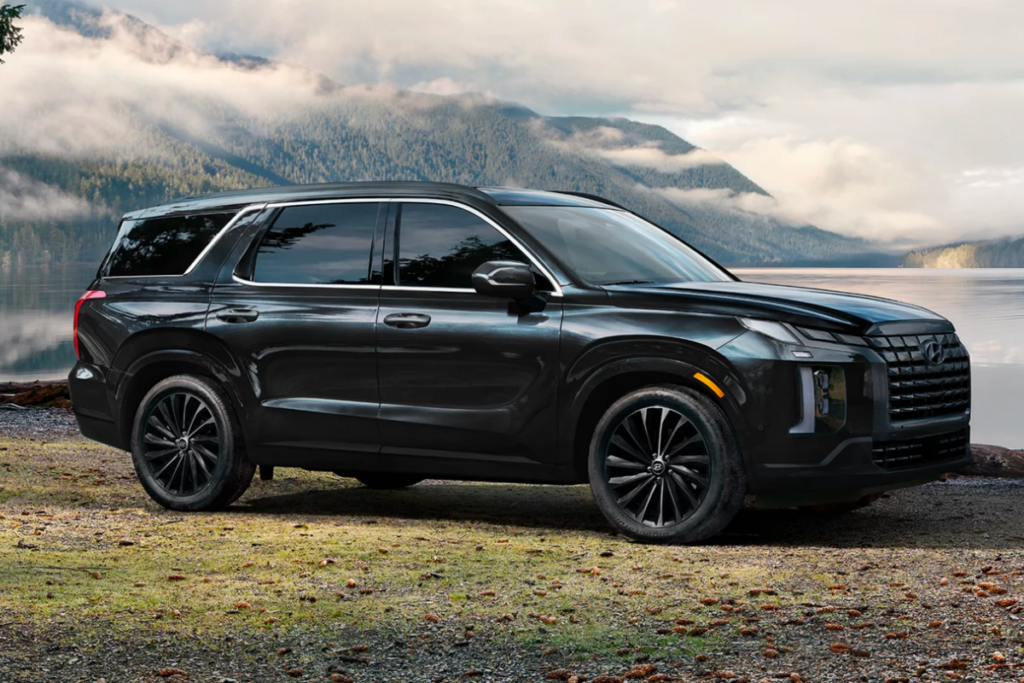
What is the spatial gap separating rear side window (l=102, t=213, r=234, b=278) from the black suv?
2 cm

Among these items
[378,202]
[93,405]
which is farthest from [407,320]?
[93,405]

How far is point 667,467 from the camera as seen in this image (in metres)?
6.99

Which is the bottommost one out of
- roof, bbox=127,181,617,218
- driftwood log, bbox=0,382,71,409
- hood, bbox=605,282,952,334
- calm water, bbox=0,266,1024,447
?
calm water, bbox=0,266,1024,447

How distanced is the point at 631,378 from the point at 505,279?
0.88 meters

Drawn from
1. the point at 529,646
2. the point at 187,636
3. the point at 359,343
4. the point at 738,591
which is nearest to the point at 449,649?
the point at 529,646

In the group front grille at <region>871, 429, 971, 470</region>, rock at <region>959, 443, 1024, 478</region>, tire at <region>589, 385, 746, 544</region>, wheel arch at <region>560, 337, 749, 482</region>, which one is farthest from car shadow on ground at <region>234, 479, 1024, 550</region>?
rock at <region>959, 443, 1024, 478</region>

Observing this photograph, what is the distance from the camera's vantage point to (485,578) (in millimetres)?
6465

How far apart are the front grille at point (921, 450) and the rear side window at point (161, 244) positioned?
14.7 feet

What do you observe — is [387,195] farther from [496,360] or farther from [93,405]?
[93,405]

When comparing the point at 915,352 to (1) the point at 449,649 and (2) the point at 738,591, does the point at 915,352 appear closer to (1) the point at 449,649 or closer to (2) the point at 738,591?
(2) the point at 738,591

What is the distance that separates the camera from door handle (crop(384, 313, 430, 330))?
7578 mm

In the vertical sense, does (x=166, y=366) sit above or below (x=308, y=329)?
below

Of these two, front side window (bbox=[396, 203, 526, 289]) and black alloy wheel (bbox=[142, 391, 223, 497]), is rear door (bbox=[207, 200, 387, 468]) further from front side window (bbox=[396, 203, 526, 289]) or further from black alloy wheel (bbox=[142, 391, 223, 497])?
black alloy wheel (bbox=[142, 391, 223, 497])

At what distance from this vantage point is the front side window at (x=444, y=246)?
25.0ft
